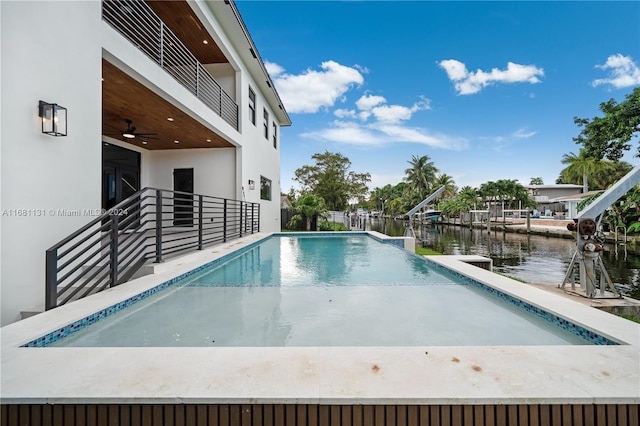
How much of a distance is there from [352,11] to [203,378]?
17.2 meters

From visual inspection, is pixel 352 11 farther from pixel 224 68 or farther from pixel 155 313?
pixel 155 313

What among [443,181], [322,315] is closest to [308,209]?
[322,315]

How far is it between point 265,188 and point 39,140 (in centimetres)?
1038

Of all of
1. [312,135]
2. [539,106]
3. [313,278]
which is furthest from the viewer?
[312,135]

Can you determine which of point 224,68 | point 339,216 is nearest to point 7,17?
point 224,68

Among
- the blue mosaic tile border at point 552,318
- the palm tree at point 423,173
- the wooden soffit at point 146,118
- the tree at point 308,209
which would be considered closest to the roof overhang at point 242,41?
the wooden soffit at point 146,118

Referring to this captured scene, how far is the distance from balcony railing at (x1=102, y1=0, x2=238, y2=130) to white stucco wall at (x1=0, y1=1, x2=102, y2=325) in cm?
117

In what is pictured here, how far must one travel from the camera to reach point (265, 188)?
13.6 metres

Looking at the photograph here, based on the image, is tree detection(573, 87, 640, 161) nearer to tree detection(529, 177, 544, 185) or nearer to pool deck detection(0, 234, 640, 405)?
pool deck detection(0, 234, 640, 405)

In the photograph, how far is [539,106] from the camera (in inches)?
1051

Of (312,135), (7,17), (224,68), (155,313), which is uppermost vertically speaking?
(312,135)

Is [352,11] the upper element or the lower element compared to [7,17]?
upper

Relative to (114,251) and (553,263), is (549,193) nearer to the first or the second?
(553,263)

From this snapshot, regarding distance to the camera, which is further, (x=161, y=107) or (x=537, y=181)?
(x=537, y=181)
